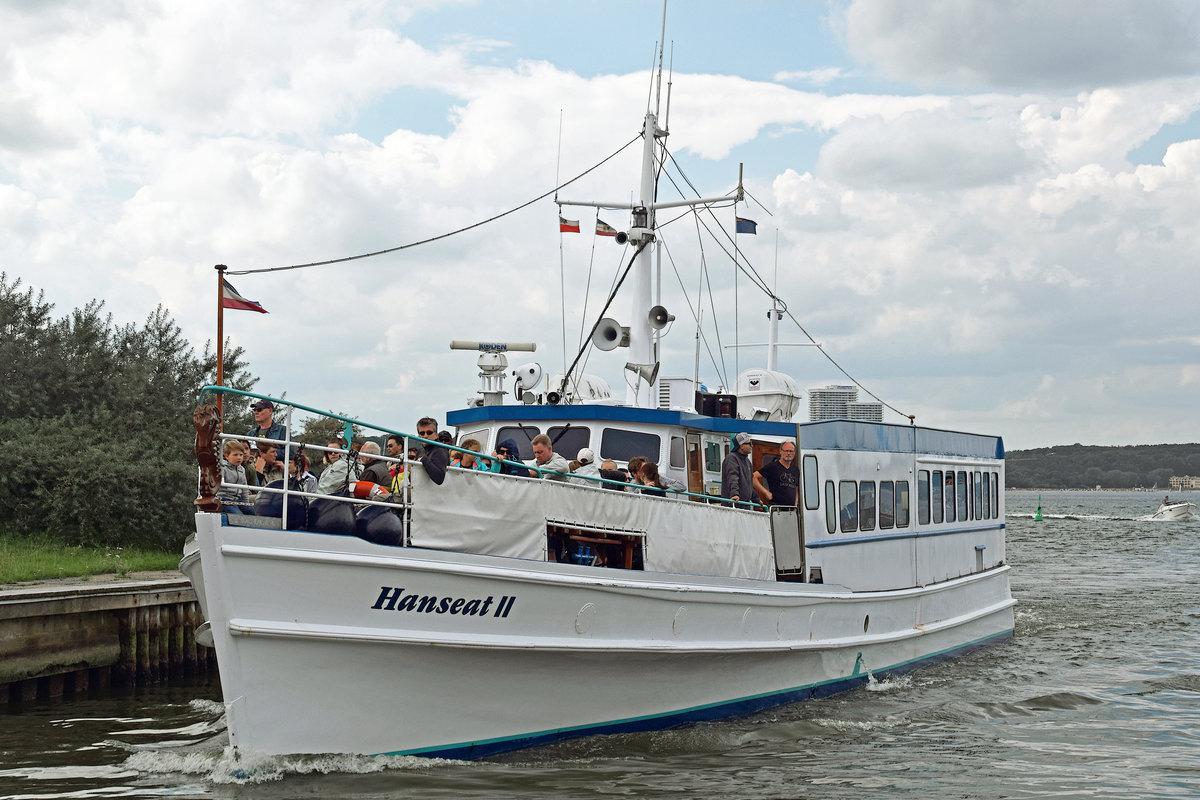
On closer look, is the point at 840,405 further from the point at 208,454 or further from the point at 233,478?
the point at 208,454

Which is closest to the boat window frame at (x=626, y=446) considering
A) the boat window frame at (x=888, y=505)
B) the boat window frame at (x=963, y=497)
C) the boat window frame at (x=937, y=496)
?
the boat window frame at (x=888, y=505)

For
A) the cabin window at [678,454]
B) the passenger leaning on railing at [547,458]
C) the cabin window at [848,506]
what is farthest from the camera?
the cabin window at [848,506]

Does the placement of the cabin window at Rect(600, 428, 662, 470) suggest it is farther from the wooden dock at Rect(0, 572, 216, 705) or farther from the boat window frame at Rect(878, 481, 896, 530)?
the wooden dock at Rect(0, 572, 216, 705)

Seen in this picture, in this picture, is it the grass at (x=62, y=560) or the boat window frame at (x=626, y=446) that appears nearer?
the boat window frame at (x=626, y=446)

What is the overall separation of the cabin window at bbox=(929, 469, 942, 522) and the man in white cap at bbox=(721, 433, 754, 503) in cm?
472

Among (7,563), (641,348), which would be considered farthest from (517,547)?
(7,563)

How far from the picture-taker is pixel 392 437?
909 centimetres

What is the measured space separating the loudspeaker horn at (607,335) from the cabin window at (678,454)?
2064mm

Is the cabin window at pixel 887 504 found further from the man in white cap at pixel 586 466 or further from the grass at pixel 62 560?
the grass at pixel 62 560

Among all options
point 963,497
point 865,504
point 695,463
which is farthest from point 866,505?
point 963,497

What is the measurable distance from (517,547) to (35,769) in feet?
16.3

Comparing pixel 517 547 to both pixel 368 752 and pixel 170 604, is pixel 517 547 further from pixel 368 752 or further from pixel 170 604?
pixel 170 604

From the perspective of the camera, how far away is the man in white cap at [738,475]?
11664mm

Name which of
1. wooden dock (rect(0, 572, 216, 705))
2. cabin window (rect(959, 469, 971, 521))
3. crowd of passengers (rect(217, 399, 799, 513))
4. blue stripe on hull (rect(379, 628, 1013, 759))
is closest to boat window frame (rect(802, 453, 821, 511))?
crowd of passengers (rect(217, 399, 799, 513))
